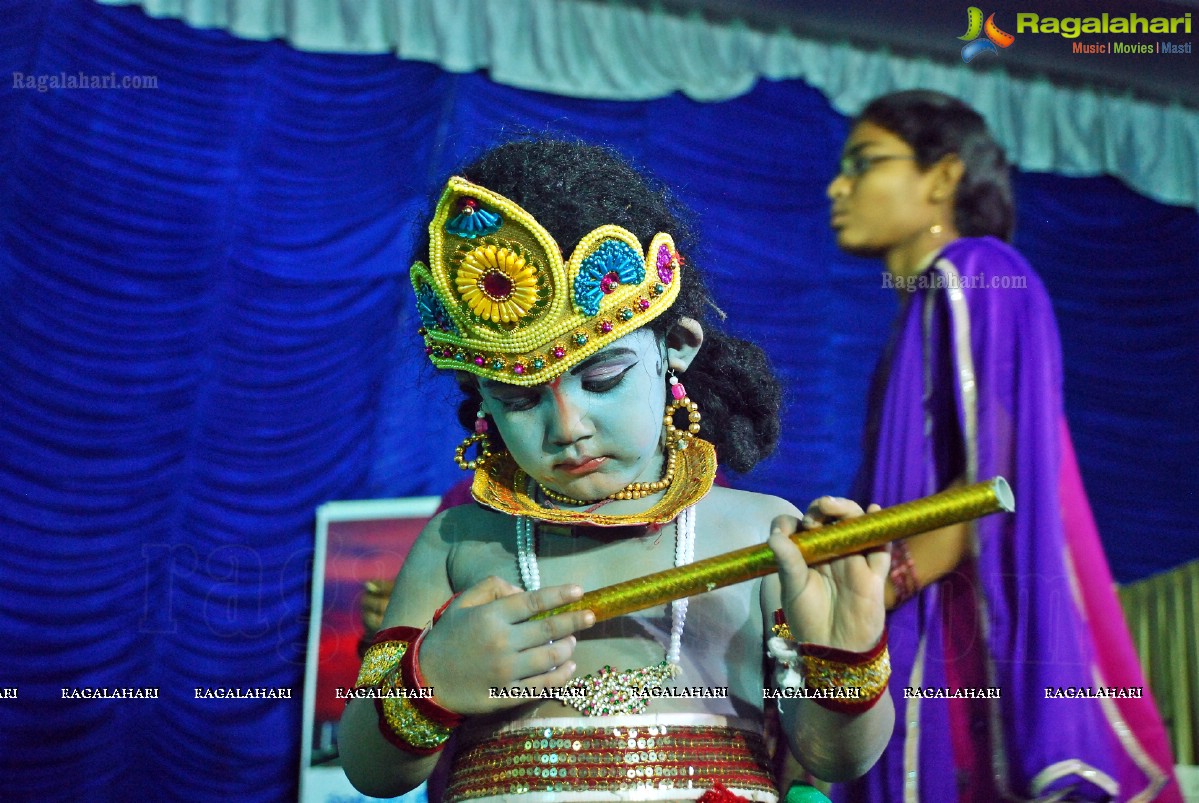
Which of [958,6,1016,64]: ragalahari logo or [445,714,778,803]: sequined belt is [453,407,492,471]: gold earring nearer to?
[445,714,778,803]: sequined belt

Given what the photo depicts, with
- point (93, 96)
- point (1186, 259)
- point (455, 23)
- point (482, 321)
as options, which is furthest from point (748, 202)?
point (93, 96)

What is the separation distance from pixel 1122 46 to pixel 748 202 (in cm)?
87

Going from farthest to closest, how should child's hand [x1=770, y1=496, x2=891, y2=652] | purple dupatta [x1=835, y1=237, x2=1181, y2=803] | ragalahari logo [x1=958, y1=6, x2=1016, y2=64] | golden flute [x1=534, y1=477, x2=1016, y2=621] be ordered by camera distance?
ragalahari logo [x1=958, y1=6, x2=1016, y2=64]
purple dupatta [x1=835, y1=237, x2=1181, y2=803]
child's hand [x1=770, y1=496, x2=891, y2=652]
golden flute [x1=534, y1=477, x2=1016, y2=621]

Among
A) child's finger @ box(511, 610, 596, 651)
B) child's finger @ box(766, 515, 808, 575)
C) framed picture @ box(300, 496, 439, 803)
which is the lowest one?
framed picture @ box(300, 496, 439, 803)

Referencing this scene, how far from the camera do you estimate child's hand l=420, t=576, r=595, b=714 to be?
156cm

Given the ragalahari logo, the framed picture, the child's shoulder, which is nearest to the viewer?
the child's shoulder

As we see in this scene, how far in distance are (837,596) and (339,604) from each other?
49.2 inches

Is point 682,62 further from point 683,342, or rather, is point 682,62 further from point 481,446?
point 481,446

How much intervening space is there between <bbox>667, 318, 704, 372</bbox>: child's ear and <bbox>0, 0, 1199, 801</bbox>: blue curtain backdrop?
2.29 feet

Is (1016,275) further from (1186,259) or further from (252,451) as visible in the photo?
(252,451)

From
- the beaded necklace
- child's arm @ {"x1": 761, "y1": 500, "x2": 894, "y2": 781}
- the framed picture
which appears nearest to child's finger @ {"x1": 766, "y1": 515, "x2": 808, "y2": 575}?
child's arm @ {"x1": 761, "y1": 500, "x2": 894, "y2": 781}

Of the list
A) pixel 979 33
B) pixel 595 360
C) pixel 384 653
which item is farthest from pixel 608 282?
pixel 979 33

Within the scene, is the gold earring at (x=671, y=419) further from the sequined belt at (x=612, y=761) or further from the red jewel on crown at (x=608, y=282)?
the sequined belt at (x=612, y=761)

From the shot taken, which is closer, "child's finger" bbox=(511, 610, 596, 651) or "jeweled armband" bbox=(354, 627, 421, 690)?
"child's finger" bbox=(511, 610, 596, 651)
